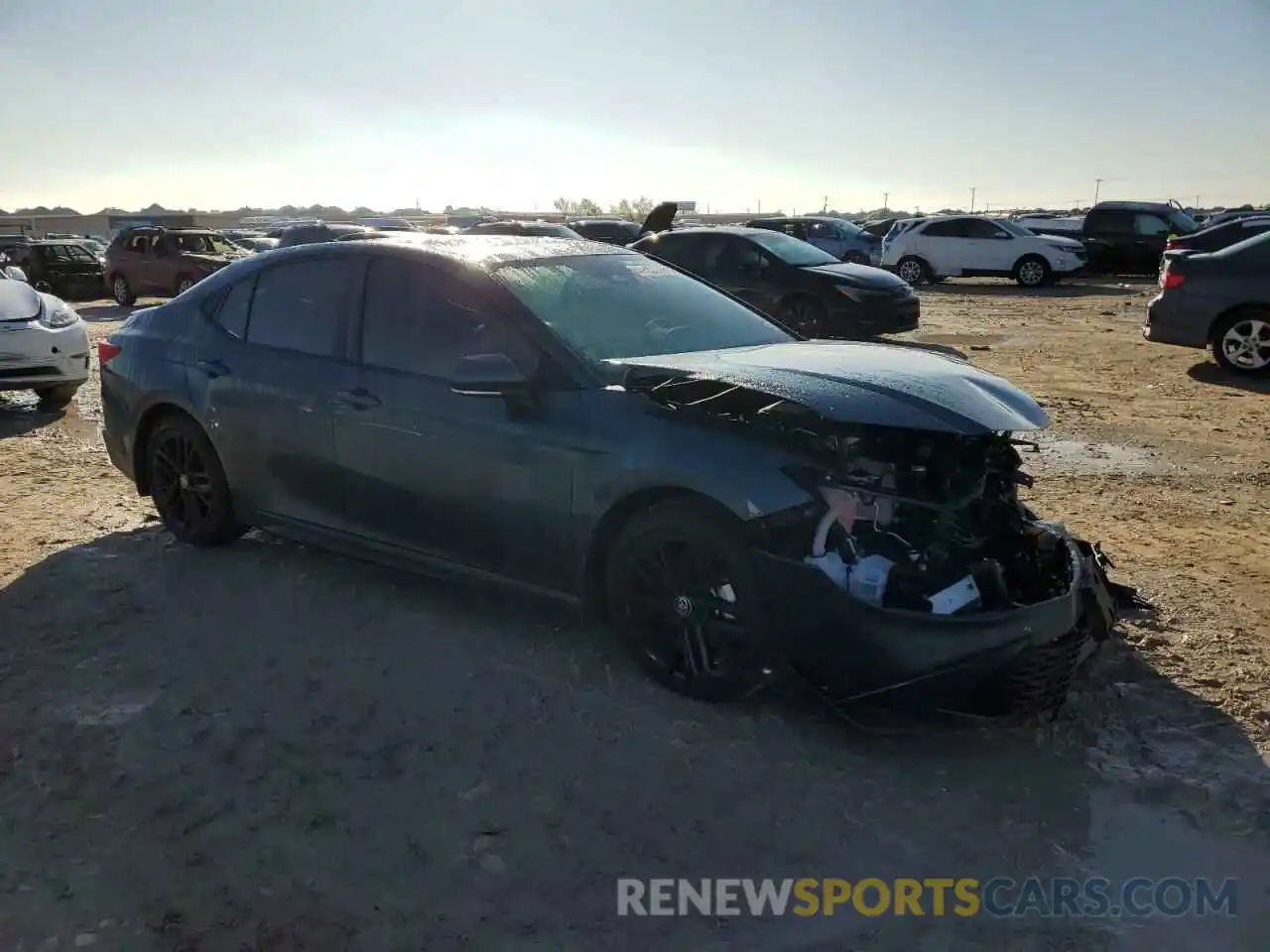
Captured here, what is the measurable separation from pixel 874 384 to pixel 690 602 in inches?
39.0

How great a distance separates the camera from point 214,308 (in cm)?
521

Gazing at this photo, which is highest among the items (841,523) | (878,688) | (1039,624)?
(841,523)

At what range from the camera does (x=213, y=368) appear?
506cm

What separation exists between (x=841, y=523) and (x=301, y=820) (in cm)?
190

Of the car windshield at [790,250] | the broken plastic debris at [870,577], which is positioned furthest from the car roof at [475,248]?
the car windshield at [790,250]

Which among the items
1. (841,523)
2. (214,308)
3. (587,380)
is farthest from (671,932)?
(214,308)

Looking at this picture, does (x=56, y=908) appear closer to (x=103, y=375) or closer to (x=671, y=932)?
(x=671, y=932)

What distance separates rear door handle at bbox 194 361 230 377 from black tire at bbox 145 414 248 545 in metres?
0.31

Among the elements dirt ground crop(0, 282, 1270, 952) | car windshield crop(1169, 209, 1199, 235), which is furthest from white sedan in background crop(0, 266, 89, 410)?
car windshield crop(1169, 209, 1199, 235)

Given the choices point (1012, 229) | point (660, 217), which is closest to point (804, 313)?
point (660, 217)

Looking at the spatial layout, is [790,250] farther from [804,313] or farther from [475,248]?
[475,248]

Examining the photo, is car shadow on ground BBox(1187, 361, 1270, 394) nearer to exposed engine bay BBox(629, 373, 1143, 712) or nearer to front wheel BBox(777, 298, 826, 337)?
front wheel BBox(777, 298, 826, 337)

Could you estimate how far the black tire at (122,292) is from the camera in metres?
21.7

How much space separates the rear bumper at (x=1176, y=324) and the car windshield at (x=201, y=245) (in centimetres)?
1789
